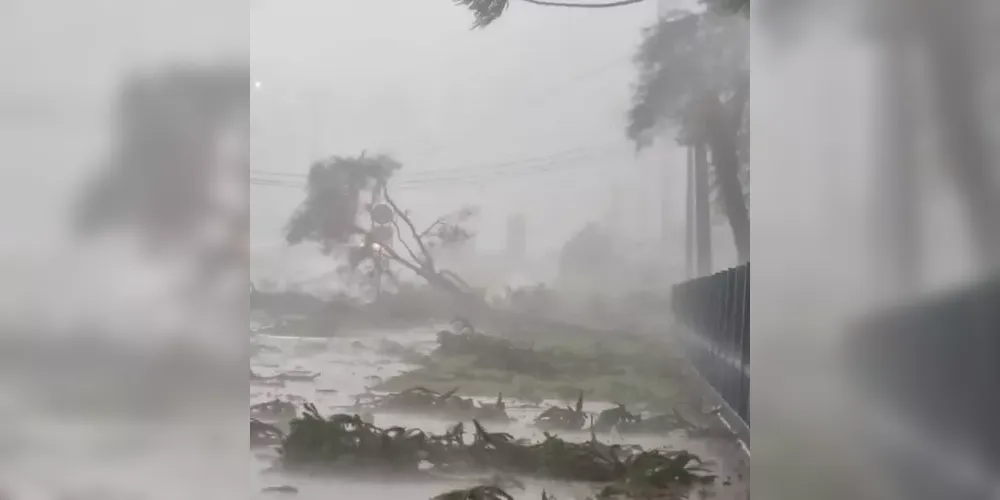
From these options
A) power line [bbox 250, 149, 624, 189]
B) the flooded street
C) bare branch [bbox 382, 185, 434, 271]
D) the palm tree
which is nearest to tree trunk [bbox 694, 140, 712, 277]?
the palm tree

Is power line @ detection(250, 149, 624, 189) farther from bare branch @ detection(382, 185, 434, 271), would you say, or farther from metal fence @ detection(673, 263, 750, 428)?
metal fence @ detection(673, 263, 750, 428)

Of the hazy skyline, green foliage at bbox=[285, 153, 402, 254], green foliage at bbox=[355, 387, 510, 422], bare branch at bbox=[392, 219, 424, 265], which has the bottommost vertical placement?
green foliage at bbox=[355, 387, 510, 422]

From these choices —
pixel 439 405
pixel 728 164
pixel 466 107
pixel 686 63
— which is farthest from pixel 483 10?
pixel 439 405

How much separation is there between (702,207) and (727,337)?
0.19 meters

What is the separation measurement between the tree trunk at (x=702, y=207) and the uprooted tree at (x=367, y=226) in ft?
1.05

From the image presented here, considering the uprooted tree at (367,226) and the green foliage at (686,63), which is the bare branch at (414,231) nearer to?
the uprooted tree at (367,226)

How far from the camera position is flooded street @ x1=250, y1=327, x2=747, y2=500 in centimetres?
104

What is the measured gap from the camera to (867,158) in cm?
102

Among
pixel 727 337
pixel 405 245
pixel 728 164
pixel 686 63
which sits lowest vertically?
pixel 727 337

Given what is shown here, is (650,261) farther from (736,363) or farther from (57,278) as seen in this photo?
(57,278)

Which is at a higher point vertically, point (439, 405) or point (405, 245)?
point (405, 245)

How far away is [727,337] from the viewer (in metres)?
1.03

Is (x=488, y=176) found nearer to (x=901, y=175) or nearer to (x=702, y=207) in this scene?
(x=702, y=207)

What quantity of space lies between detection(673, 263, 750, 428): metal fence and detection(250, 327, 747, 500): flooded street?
9cm
